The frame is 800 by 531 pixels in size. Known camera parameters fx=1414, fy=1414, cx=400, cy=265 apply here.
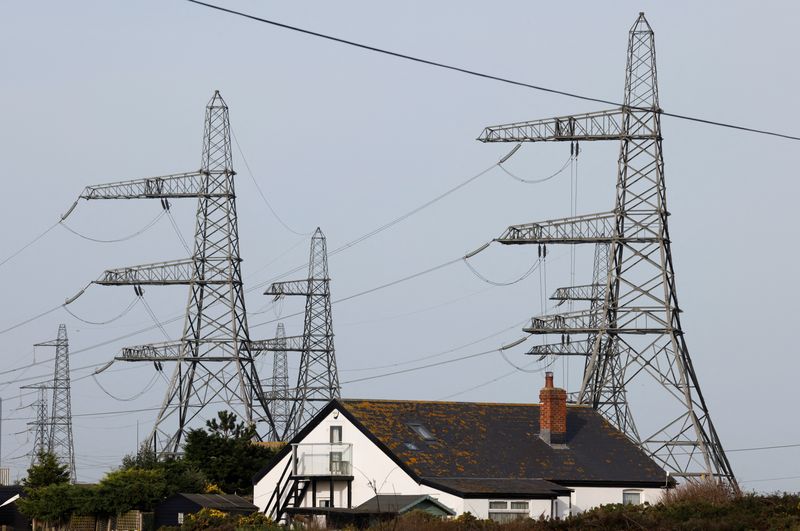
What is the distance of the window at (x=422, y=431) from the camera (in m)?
50.6

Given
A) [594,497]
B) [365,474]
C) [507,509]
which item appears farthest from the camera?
[594,497]

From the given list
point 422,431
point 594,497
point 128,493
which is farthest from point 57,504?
point 594,497

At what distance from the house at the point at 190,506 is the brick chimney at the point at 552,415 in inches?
439

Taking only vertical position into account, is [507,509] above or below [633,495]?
below

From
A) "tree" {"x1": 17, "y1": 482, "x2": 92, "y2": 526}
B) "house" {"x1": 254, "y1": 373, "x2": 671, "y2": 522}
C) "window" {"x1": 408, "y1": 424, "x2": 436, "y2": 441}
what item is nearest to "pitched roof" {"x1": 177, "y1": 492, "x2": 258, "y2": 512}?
"house" {"x1": 254, "y1": 373, "x2": 671, "y2": 522}

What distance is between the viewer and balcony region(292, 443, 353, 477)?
49.8 meters

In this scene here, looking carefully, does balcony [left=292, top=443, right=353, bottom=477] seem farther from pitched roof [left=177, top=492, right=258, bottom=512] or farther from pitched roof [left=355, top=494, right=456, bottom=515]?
pitched roof [left=355, top=494, right=456, bottom=515]

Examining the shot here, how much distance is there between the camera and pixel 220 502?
5338cm

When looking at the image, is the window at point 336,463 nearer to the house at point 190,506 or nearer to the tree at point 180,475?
the house at point 190,506

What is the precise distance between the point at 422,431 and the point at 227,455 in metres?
14.7

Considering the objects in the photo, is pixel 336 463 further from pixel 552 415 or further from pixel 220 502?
pixel 552 415

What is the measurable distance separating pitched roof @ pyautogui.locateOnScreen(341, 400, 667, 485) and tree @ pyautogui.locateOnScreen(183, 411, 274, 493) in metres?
11.7

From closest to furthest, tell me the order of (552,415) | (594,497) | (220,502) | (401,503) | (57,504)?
(401,503) < (594,497) < (552,415) < (220,502) < (57,504)

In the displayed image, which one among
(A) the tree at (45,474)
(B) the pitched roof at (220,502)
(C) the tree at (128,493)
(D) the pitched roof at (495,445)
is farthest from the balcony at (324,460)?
(A) the tree at (45,474)
